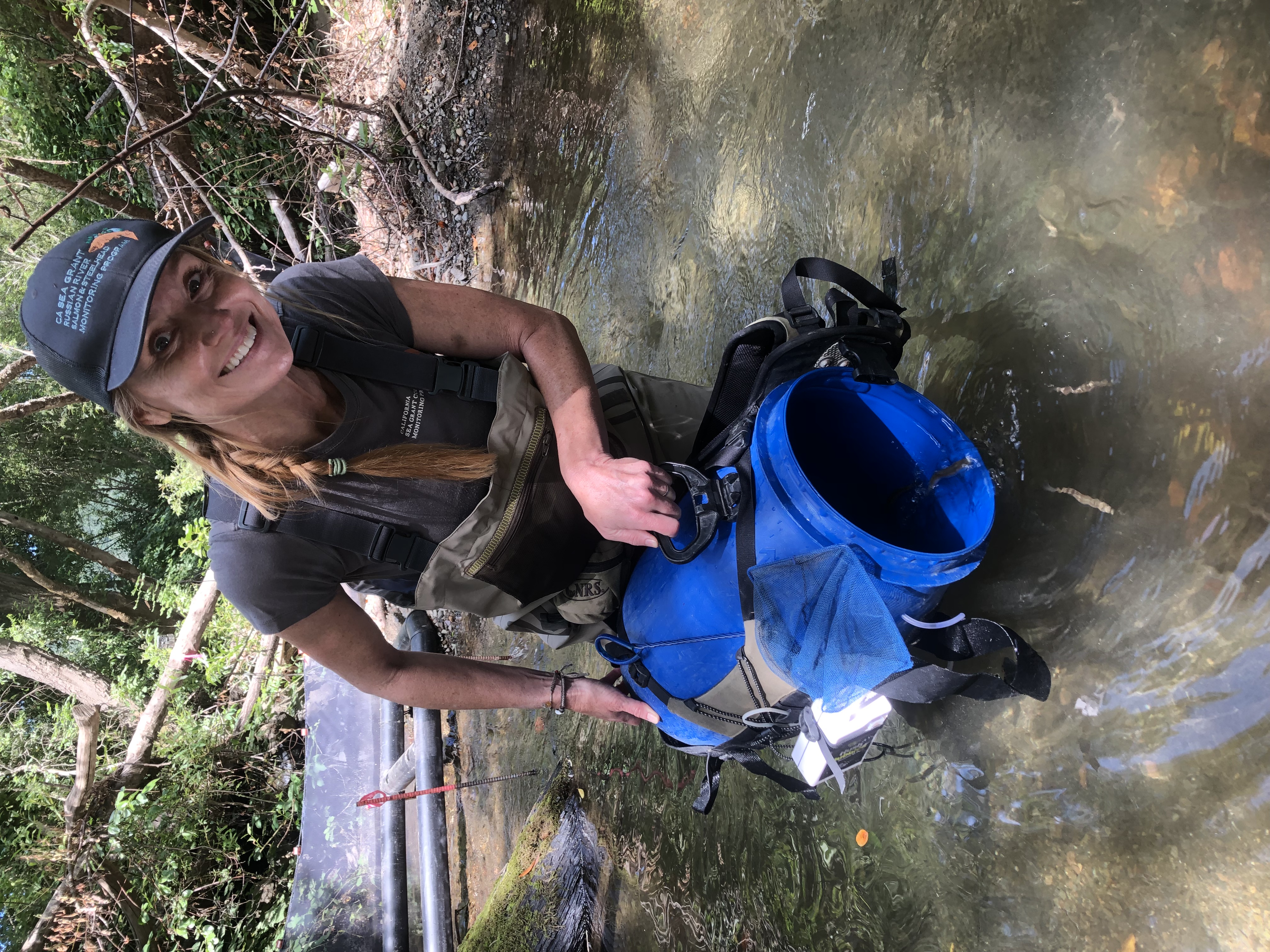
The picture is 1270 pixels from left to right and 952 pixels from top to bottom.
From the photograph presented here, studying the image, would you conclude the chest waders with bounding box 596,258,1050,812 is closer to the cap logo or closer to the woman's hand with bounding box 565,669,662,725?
the woman's hand with bounding box 565,669,662,725

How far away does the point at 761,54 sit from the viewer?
2477 millimetres

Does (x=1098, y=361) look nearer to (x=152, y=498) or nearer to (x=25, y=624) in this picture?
(x=25, y=624)

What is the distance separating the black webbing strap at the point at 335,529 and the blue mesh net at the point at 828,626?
0.80 m

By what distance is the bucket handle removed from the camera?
1.32m

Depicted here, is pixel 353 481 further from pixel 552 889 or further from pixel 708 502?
pixel 552 889

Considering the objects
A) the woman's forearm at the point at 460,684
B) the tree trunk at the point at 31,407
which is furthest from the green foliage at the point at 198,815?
the woman's forearm at the point at 460,684

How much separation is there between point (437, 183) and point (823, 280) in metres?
4.21

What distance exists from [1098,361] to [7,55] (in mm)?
9863

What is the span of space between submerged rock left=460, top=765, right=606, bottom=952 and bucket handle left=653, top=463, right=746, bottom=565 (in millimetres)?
2171

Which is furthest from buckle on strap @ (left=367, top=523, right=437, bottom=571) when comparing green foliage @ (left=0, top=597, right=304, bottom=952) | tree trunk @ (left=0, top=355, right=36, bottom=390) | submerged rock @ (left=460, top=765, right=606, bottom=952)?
tree trunk @ (left=0, top=355, right=36, bottom=390)

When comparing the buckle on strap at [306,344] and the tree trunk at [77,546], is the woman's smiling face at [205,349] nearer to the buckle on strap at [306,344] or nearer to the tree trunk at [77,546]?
the buckle on strap at [306,344]

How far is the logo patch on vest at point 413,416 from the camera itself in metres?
1.62

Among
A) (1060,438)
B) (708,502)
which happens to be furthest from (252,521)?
(1060,438)

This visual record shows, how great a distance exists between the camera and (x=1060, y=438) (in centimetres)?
146
